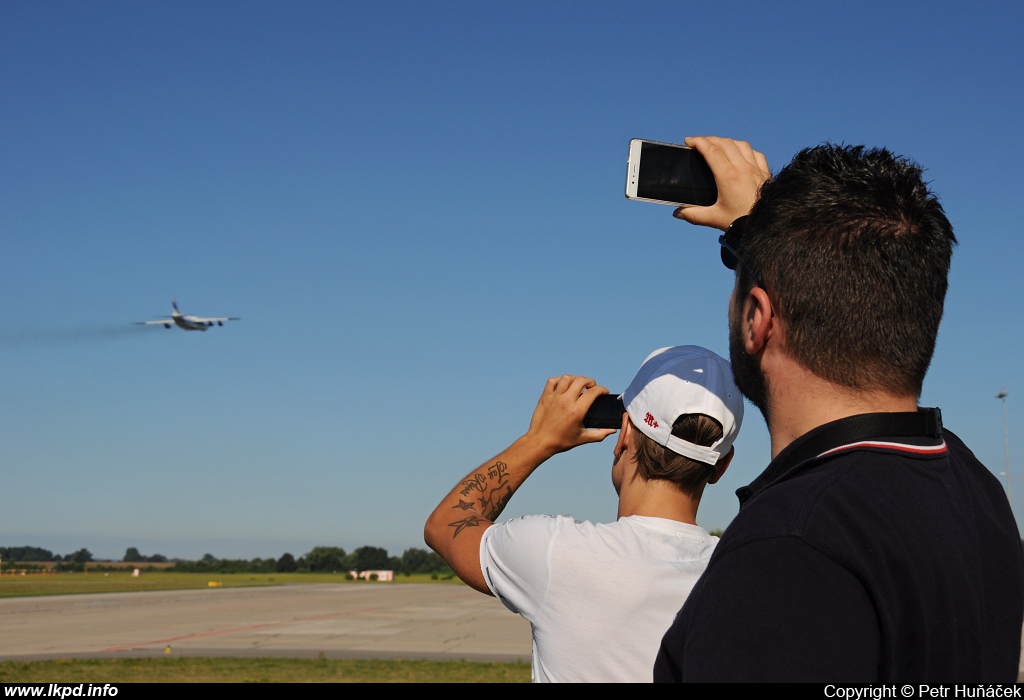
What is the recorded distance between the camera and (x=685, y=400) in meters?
2.61

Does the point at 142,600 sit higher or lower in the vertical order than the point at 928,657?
lower

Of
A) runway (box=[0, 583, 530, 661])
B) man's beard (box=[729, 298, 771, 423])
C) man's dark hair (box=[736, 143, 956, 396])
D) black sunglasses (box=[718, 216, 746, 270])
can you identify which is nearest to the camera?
man's dark hair (box=[736, 143, 956, 396])

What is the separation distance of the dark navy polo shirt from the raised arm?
91 cm

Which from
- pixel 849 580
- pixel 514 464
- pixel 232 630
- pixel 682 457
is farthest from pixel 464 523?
pixel 232 630

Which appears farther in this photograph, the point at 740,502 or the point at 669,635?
the point at 740,502

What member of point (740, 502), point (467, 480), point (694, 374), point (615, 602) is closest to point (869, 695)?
point (740, 502)

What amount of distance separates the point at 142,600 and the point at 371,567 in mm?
56804

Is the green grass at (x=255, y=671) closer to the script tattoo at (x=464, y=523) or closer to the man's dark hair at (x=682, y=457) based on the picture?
the script tattoo at (x=464, y=523)

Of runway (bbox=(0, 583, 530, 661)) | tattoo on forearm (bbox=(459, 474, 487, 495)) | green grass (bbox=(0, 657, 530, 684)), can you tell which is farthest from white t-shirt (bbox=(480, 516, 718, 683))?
runway (bbox=(0, 583, 530, 661))

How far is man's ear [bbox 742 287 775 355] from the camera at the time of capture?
1.67m

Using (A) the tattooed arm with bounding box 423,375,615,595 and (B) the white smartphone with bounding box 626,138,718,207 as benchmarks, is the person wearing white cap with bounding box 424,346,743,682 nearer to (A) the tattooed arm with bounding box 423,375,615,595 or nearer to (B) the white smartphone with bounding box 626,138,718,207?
(A) the tattooed arm with bounding box 423,375,615,595

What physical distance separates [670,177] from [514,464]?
3.51 feet

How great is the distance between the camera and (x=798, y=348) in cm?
163

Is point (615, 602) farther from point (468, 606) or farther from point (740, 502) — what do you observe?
point (468, 606)
